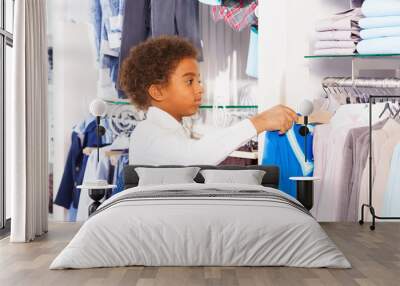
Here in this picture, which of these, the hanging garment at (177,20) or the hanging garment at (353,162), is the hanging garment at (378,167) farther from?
the hanging garment at (177,20)

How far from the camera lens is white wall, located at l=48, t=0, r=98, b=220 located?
23.4ft

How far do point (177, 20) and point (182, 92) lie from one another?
83 centimetres

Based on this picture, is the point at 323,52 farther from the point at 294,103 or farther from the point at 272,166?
the point at 272,166

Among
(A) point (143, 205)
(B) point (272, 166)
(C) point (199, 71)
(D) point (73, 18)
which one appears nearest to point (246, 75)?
(C) point (199, 71)

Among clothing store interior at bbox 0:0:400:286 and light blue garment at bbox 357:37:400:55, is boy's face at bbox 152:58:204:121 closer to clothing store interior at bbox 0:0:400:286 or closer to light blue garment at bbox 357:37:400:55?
clothing store interior at bbox 0:0:400:286

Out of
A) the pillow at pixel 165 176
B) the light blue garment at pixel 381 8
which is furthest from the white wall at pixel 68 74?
the light blue garment at pixel 381 8

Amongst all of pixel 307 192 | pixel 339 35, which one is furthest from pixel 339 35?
pixel 307 192

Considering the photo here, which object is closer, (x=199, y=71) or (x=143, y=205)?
(x=143, y=205)

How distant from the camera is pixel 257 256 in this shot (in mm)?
4551

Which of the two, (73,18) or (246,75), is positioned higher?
(73,18)

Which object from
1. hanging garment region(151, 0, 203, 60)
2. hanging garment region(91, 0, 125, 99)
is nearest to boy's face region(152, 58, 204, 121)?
hanging garment region(151, 0, 203, 60)

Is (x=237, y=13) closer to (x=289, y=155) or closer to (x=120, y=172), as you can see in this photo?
(x=289, y=155)

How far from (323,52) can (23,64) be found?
3.18 m

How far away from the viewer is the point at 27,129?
5926mm
